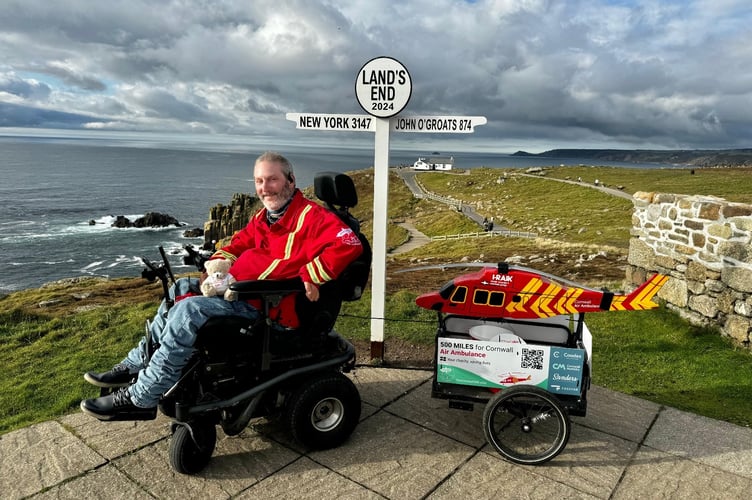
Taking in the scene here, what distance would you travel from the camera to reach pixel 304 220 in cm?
349

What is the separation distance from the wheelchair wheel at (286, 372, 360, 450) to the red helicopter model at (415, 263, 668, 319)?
861 millimetres

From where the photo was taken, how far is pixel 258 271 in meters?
3.53

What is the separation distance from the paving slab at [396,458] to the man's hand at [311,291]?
3.86 feet

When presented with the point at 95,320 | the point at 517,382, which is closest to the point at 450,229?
the point at 95,320

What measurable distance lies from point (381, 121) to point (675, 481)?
3829mm

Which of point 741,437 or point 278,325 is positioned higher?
point 278,325

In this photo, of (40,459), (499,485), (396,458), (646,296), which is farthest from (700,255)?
(40,459)

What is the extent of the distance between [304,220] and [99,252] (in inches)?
1794

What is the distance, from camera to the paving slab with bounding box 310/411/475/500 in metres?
3.17

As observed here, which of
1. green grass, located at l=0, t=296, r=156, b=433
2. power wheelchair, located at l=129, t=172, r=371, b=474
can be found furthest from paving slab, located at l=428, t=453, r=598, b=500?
green grass, located at l=0, t=296, r=156, b=433

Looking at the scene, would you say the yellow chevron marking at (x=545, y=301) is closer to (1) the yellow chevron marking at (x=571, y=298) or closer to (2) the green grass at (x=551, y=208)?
(1) the yellow chevron marking at (x=571, y=298)

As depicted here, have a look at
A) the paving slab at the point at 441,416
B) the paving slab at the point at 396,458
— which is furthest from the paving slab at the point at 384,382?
the paving slab at the point at 396,458

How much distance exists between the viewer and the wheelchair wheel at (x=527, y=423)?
10.8ft

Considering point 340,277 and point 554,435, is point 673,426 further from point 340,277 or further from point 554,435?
point 340,277
